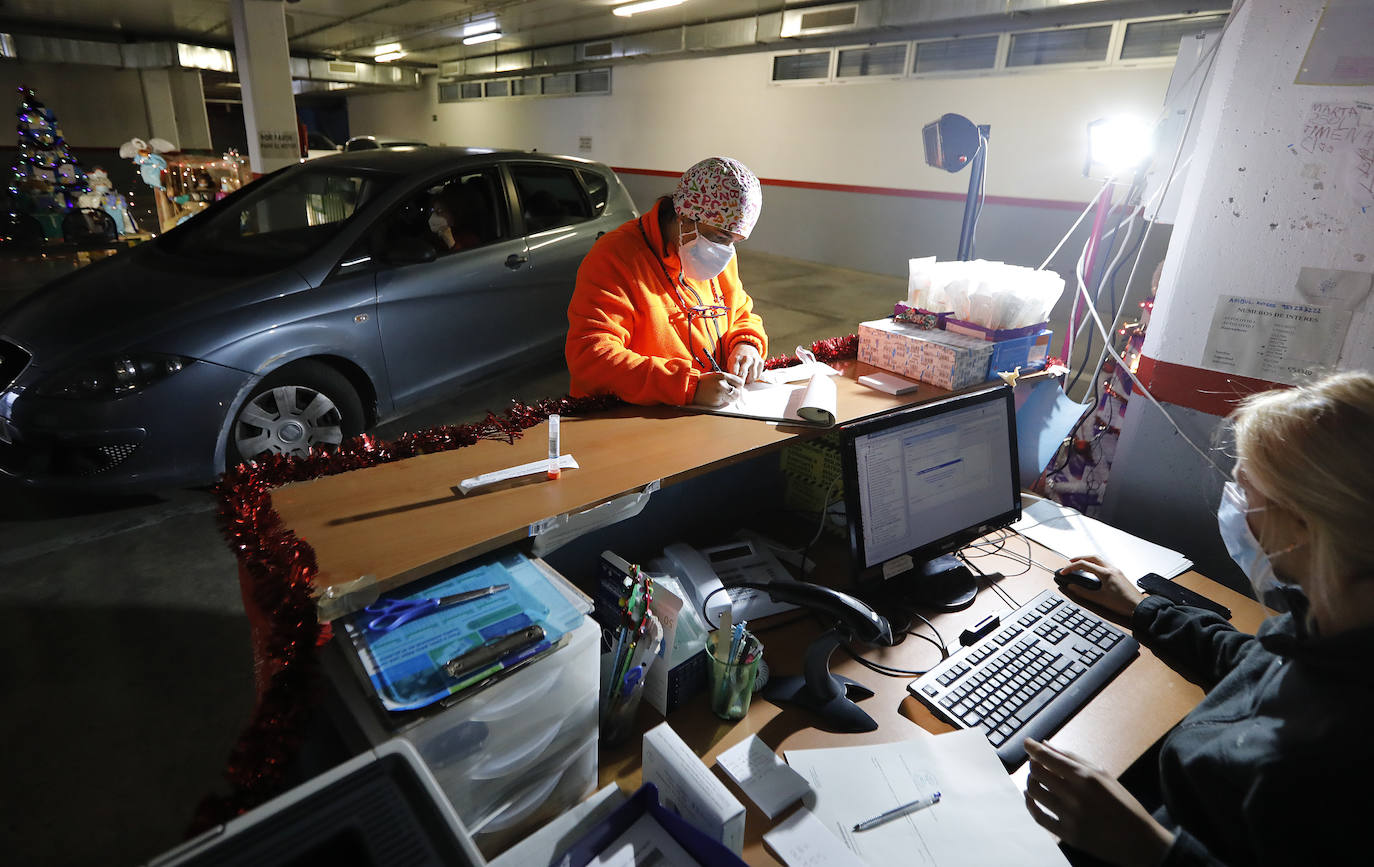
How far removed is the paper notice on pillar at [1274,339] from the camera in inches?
66.2

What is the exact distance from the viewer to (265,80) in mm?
7242

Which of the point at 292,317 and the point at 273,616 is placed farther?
the point at 292,317

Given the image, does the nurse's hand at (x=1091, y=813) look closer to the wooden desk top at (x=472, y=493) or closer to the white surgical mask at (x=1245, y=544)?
the white surgical mask at (x=1245, y=544)

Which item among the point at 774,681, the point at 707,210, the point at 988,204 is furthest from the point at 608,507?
the point at 988,204

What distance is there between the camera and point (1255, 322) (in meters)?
1.77

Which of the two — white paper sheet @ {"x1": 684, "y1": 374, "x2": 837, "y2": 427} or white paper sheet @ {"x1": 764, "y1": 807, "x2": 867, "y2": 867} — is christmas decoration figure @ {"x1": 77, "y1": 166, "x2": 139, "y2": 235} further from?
white paper sheet @ {"x1": 764, "y1": 807, "x2": 867, "y2": 867}

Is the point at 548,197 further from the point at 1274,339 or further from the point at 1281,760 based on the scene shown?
the point at 1281,760

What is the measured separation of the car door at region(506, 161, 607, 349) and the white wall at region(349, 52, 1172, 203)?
4.85 m

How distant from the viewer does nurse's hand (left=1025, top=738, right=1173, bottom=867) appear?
1.03 metres

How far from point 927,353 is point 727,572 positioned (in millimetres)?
860

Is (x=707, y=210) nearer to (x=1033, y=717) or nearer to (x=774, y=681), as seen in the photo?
(x=774, y=681)

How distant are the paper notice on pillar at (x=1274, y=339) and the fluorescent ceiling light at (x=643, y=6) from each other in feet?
25.3

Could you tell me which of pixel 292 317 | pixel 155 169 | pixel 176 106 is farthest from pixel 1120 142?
pixel 176 106

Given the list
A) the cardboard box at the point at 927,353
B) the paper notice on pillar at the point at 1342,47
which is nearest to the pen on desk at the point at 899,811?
the cardboard box at the point at 927,353
